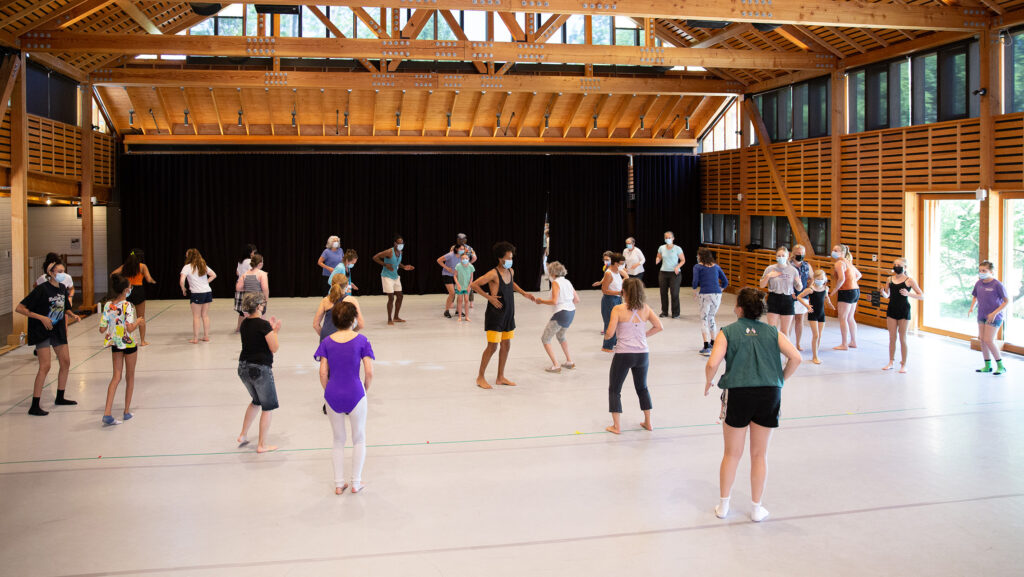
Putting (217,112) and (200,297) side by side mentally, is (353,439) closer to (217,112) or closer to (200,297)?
(200,297)

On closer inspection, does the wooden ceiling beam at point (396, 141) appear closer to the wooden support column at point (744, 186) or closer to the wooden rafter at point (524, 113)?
the wooden rafter at point (524, 113)

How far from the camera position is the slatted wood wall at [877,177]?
1167 cm

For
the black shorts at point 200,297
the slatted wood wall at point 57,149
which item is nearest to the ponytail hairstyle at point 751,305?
the black shorts at point 200,297

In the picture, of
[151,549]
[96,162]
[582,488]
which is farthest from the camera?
[96,162]

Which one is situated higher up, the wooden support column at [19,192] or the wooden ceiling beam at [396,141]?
the wooden ceiling beam at [396,141]

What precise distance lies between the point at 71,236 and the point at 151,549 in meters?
16.0

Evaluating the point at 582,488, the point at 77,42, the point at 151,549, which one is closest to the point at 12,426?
the point at 151,549

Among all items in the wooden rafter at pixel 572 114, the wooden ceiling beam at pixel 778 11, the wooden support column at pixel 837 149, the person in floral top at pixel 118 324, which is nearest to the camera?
the person in floral top at pixel 118 324

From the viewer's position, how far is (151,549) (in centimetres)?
482

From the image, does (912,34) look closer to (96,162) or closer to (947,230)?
(947,230)

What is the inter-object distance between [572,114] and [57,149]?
10.7m

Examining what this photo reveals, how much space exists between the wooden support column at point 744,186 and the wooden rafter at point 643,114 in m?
1.92

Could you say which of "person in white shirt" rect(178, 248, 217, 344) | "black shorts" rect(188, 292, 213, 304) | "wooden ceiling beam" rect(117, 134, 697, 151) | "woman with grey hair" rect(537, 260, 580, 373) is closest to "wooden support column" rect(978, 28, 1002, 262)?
"woman with grey hair" rect(537, 260, 580, 373)

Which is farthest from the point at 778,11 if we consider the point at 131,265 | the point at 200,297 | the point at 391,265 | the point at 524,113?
the point at 131,265
